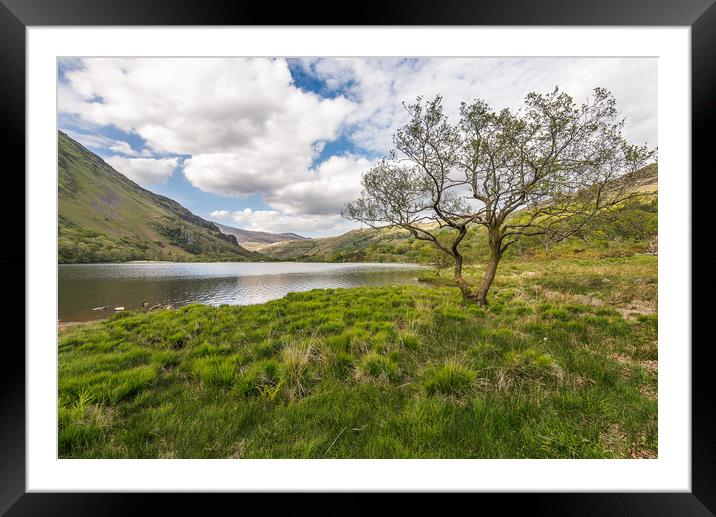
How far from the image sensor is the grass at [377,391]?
1898mm

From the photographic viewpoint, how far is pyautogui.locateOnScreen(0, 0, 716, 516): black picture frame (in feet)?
5.52

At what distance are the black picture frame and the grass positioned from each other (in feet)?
0.90

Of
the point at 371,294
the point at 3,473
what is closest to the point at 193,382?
the point at 3,473

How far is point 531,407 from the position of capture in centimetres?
216

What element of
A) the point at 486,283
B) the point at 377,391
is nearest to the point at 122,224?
the point at 377,391

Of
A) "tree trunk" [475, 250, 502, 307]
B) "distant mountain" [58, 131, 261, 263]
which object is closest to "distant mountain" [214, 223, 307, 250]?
"distant mountain" [58, 131, 261, 263]

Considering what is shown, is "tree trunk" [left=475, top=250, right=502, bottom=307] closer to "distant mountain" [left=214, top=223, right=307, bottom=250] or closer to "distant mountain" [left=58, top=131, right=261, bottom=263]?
"distant mountain" [left=58, top=131, right=261, bottom=263]
